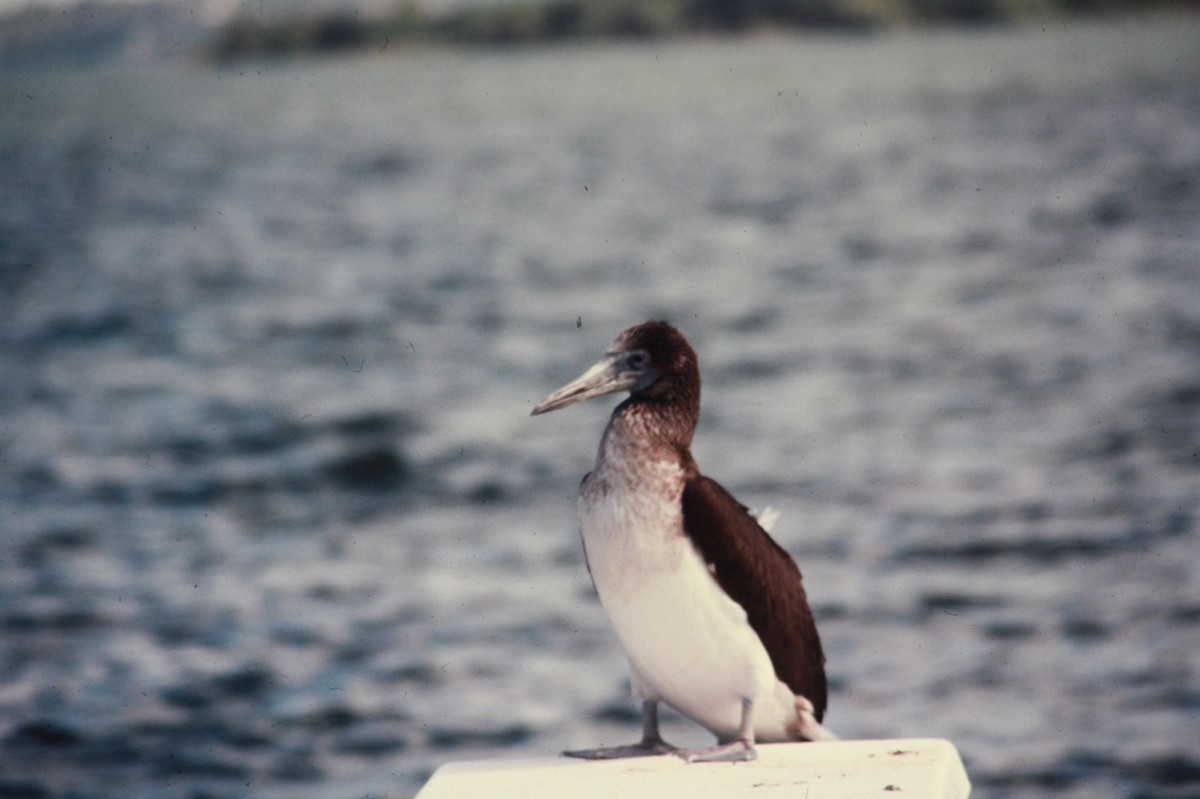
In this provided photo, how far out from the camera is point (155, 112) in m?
87.8

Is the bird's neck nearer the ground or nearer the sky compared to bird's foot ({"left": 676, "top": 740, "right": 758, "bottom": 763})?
nearer the sky

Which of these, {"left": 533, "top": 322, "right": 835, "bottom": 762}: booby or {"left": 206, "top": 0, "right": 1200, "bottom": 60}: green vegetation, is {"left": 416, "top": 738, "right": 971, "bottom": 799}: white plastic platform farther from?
{"left": 206, "top": 0, "right": 1200, "bottom": 60}: green vegetation

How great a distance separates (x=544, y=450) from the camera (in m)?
19.0

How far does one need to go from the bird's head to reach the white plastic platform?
3.84ft

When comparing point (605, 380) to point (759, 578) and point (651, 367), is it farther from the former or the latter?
point (759, 578)

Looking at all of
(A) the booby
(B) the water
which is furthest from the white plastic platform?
(B) the water

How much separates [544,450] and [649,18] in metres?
61.1

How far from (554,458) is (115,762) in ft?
27.0

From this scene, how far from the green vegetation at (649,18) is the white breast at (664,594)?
62.9 meters

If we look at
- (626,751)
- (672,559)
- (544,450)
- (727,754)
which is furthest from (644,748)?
(544,450)

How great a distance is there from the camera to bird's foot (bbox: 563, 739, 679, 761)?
18.0ft

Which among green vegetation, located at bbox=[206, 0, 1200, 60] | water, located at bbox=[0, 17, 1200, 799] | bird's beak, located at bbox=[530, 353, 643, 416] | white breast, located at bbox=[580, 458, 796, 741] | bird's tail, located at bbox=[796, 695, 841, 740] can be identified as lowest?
bird's tail, located at bbox=[796, 695, 841, 740]

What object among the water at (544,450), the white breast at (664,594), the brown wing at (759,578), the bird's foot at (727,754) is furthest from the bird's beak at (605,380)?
the water at (544,450)

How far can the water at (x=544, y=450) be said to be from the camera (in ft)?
37.4
